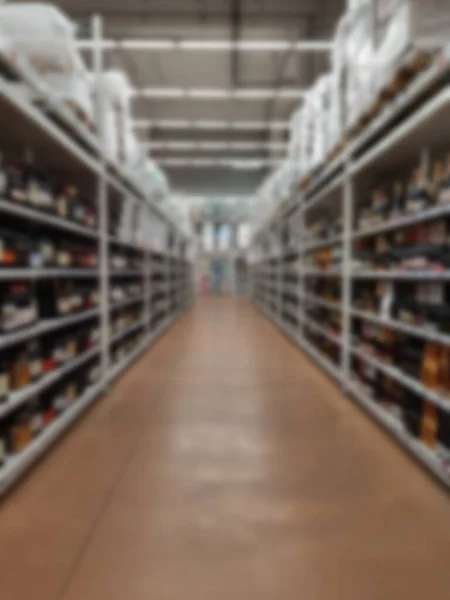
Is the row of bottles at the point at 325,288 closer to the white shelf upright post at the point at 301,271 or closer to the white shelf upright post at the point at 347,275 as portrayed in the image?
the white shelf upright post at the point at 301,271

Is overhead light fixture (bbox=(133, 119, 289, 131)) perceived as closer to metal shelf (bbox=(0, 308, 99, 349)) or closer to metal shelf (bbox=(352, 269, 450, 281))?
metal shelf (bbox=(0, 308, 99, 349))

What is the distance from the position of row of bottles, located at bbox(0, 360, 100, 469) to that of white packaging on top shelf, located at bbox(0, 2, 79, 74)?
1864mm

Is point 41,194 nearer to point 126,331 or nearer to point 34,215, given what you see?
point 34,215

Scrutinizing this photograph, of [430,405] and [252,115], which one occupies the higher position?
[252,115]

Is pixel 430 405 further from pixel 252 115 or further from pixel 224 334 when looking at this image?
pixel 252 115

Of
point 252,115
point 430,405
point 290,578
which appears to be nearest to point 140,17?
point 252,115

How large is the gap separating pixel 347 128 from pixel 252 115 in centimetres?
929

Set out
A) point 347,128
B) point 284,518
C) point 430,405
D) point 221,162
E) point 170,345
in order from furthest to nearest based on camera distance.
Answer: point 221,162 < point 170,345 < point 347,128 < point 430,405 < point 284,518

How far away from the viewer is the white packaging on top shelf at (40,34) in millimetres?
2430

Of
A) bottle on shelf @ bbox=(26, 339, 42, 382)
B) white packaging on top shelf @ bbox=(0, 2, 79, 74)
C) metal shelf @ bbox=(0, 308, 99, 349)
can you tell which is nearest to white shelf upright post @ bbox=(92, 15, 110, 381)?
metal shelf @ bbox=(0, 308, 99, 349)

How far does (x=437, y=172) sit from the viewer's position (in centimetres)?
234

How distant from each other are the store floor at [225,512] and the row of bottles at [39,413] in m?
0.16

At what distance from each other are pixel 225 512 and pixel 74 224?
6.35 ft

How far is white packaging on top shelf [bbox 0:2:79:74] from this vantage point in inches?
95.7
